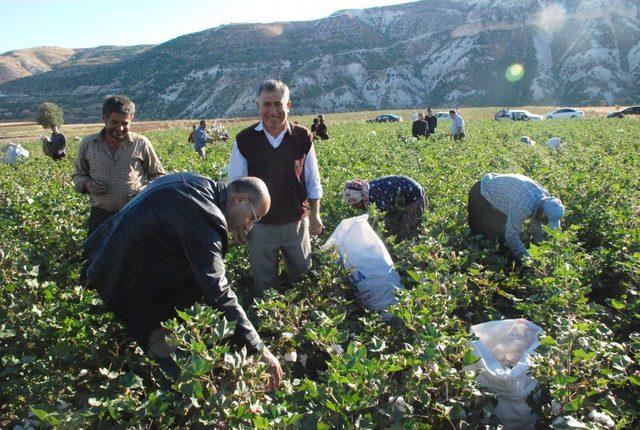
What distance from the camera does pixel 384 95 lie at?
70688mm

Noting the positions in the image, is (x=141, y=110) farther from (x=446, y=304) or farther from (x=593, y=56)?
(x=446, y=304)

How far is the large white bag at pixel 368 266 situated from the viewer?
13.2 ft

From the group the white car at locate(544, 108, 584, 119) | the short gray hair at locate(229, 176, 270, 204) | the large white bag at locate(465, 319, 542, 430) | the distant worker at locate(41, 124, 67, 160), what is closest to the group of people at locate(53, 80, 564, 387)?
the short gray hair at locate(229, 176, 270, 204)

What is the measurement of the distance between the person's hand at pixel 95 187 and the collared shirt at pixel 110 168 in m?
0.05

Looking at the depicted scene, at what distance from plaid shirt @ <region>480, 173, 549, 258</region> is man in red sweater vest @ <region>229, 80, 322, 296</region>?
1.78 m

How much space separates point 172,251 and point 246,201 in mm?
413

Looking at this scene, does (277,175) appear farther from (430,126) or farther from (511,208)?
(430,126)

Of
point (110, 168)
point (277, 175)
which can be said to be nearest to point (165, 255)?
point (277, 175)

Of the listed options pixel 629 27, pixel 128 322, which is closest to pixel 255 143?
pixel 128 322

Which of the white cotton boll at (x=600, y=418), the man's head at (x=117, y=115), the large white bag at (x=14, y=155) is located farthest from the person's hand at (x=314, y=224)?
the large white bag at (x=14, y=155)

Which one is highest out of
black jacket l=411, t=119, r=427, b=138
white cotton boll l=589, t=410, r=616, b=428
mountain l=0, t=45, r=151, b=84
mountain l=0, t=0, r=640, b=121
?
mountain l=0, t=45, r=151, b=84

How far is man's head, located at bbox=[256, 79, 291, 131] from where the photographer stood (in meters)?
3.56

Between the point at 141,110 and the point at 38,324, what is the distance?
8243cm

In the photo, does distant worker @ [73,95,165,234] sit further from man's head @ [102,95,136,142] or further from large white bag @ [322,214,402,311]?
large white bag @ [322,214,402,311]
